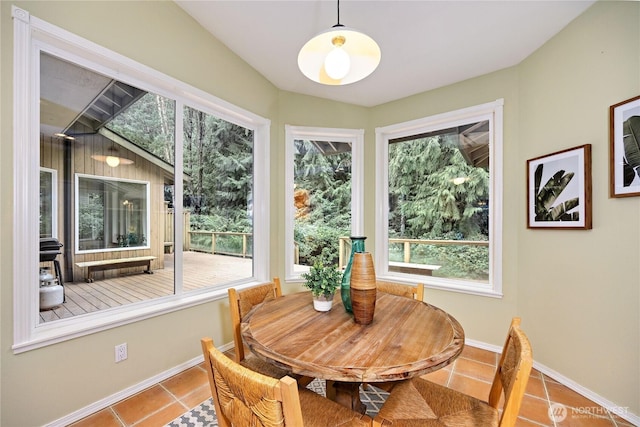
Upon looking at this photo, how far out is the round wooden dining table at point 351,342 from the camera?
1.02 meters

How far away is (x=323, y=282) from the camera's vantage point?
62.1 inches

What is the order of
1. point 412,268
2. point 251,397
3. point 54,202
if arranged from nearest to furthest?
point 251,397, point 54,202, point 412,268

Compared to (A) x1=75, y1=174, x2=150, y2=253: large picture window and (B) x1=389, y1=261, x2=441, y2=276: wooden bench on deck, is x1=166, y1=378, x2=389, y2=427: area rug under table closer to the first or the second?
(A) x1=75, y1=174, x2=150, y2=253: large picture window

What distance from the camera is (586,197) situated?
80.5 inches

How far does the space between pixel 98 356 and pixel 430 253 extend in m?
3.14

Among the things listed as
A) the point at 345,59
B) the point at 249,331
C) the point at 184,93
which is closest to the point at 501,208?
the point at 345,59

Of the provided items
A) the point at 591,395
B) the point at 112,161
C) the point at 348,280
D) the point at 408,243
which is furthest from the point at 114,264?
the point at 591,395

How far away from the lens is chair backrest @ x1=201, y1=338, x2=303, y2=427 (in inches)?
28.8

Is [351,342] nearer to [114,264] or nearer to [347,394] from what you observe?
[347,394]

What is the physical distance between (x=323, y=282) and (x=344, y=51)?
50.0 inches

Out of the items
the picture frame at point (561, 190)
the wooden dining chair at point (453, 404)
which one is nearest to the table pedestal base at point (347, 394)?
the wooden dining chair at point (453, 404)

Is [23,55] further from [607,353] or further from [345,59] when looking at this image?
[607,353]

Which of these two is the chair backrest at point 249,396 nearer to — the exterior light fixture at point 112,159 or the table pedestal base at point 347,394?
the table pedestal base at point 347,394

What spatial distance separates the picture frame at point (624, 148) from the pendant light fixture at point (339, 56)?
167 cm
